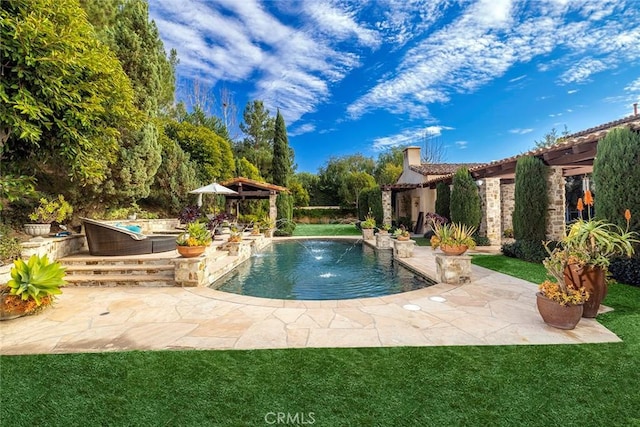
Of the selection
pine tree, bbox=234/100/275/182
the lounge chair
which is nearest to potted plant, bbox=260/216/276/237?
the lounge chair

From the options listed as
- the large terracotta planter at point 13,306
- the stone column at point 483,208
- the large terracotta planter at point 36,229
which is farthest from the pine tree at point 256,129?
the large terracotta planter at point 13,306

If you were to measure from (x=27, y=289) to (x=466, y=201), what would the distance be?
12593 mm

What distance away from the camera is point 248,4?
8086 mm

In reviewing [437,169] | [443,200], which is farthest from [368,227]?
[437,169]

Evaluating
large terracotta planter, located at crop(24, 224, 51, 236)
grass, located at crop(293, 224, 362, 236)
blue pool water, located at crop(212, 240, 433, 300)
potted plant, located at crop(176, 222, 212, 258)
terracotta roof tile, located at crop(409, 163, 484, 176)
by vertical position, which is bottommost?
blue pool water, located at crop(212, 240, 433, 300)

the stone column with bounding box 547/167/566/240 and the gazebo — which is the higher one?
the gazebo

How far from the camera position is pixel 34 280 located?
4031 mm

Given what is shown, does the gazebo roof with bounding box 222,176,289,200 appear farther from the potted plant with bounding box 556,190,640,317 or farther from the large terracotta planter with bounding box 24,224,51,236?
the potted plant with bounding box 556,190,640,317

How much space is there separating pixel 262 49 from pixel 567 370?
14267 mm

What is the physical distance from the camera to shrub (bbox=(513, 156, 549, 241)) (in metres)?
8.45

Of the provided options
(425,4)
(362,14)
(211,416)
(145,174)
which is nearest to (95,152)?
(211,416)

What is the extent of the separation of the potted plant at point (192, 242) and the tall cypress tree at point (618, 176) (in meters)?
8.16

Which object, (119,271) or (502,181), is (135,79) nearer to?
(119,271)

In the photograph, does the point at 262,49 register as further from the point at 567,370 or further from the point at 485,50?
the point at 567,370
